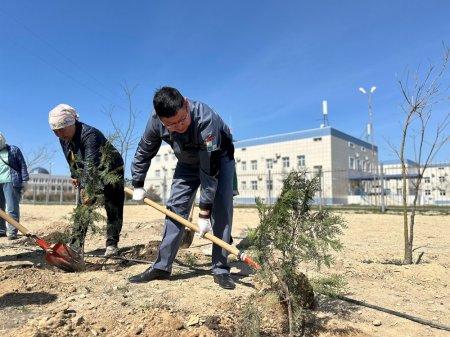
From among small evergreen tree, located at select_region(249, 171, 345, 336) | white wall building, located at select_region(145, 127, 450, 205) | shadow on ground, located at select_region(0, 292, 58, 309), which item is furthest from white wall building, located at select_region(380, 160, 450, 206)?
shadow on ground, located at select_region(0, 292, 58, 309)

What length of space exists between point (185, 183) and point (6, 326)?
1.82 metres

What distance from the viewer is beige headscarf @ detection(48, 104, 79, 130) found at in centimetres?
433

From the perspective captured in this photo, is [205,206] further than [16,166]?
No

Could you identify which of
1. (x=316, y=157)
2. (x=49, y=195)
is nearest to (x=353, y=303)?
(x=49, y=195)

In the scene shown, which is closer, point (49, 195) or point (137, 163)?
point (137, 163)

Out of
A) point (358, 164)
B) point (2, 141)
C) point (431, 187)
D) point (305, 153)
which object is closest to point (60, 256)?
point (2, 141)

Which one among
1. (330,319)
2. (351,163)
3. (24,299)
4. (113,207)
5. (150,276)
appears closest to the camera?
(330,319)

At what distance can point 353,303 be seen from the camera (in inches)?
125

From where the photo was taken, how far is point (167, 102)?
313 cm

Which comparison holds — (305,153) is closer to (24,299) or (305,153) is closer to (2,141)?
(2,141)

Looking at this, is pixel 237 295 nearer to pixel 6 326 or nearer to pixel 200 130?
pixel 200 130

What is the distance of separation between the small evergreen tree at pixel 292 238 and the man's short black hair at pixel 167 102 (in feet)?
3.11

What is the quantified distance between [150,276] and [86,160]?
4.97 feet

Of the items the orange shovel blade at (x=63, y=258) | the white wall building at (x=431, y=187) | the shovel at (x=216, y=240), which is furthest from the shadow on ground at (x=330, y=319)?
the white wall building at (x=431, y=187)
